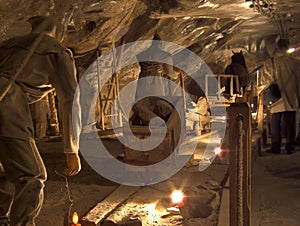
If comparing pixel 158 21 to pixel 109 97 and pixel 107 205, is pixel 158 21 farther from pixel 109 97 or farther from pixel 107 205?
pixel 107 205

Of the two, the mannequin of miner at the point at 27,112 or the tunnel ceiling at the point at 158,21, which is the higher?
the tunnel ceiling at the point at 158,21

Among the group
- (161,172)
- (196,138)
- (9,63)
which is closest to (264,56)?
(196,138)

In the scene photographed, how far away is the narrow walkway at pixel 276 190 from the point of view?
4.97 meters

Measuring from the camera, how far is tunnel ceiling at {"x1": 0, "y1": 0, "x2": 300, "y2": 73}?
259 inches

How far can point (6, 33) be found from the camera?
591cm

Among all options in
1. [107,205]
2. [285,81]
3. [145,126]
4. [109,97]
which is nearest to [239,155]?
[107,205]

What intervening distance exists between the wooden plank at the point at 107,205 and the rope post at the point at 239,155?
1681mm

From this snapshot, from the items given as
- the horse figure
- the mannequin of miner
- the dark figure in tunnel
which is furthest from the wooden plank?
the horse figure

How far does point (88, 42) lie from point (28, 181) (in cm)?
850

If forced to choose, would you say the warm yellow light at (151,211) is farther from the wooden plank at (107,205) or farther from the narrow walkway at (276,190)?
the narrow walkway at (276,190)

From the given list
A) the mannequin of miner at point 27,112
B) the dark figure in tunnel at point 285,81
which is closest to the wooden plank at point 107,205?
the mannequin of miner at point 27,112

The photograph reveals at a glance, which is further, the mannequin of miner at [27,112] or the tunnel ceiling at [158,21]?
the tunnel ceiling at [158,21]

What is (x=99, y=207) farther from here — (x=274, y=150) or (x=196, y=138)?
(x=196, y=138)

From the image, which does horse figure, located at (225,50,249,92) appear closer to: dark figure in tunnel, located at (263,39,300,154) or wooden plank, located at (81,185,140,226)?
dark figure in tunnel, located at (263,39,300,154)
